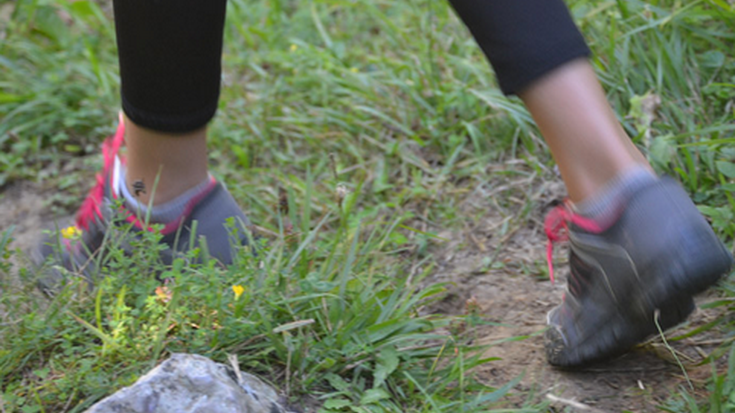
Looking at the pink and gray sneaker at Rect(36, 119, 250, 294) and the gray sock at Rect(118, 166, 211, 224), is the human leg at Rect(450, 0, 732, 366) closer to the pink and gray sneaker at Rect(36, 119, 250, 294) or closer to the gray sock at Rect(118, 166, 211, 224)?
the pink and gray sneaker at Rect(36, 119, 250, 294)

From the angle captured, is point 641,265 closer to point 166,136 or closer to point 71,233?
point 166,136

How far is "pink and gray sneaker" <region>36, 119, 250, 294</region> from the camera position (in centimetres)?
147

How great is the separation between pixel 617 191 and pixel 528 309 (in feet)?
2.00

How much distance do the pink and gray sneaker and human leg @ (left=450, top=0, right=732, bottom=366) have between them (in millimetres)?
645

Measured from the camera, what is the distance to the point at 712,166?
69.3 inches

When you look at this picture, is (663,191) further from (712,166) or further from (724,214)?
(712,166)

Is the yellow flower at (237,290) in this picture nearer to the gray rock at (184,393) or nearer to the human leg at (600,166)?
the gray rock at (184,393)

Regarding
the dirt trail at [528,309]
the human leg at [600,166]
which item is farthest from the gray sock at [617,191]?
the dirt trail at [528,309]

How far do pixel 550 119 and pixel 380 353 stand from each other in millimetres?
531

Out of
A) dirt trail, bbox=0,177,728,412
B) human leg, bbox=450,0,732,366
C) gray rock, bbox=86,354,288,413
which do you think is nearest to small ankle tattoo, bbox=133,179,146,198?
gray rock, bbox=86,354,288,413

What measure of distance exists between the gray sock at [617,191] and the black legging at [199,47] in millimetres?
191

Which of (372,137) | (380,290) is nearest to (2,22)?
(372,137)

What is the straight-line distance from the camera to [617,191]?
1094 millimetres

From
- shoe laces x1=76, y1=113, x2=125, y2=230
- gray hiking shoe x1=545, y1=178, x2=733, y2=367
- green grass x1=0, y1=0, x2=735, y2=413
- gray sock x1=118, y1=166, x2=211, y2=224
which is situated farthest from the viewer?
shoe laces x1=76, y1=113, x2=125, y2=230
